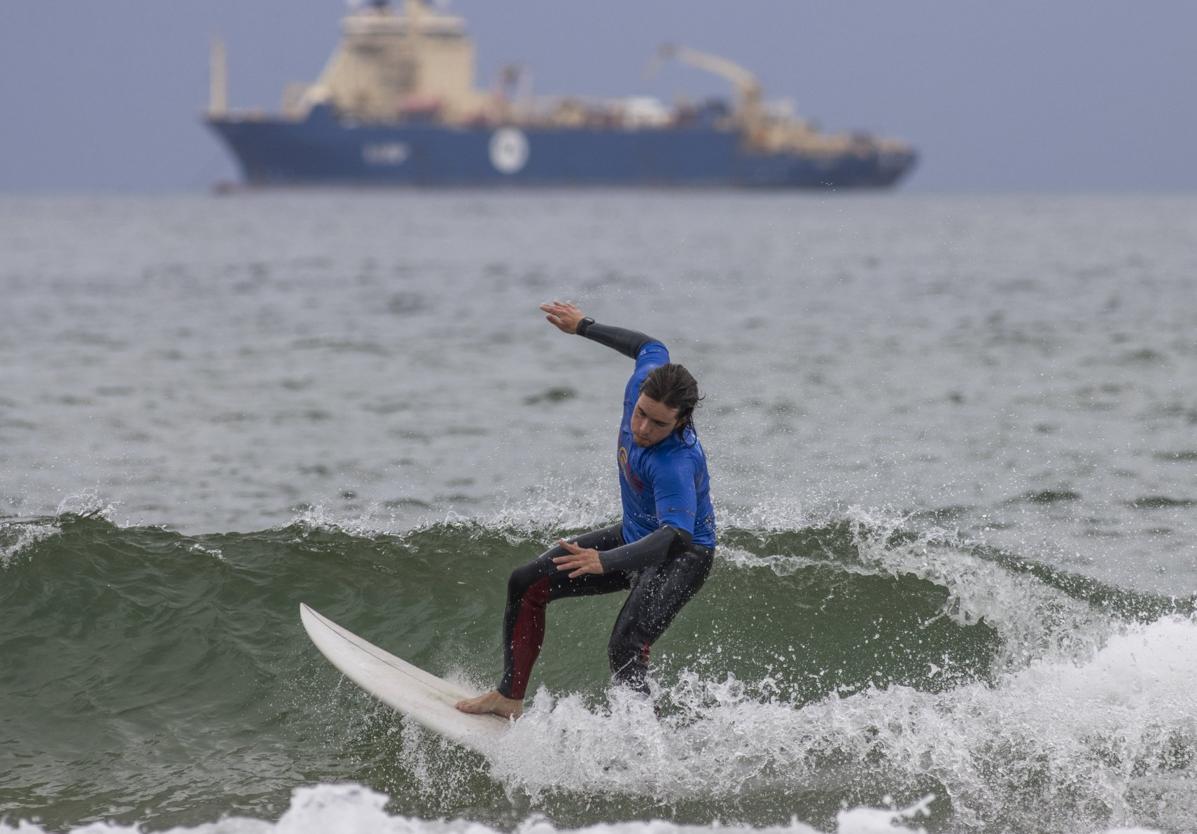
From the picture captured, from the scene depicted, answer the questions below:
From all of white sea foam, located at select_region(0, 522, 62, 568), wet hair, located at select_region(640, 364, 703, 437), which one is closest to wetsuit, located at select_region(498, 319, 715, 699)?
wet hair, located at select_region(640, 364, 703, 437)

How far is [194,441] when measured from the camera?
15461mm

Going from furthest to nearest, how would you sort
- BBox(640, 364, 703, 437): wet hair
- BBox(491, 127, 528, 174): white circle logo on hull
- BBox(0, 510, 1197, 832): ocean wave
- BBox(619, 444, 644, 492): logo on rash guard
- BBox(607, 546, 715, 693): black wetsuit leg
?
BBox(491, 127, 528, 174): white circle logo on hull < BBox(0, 510, 1197, 832): ocean wave < BBox(607, 546, 715, 693): black wetsuit leg < BBox(619, 444, 644, 492): logo on rash guard < BBox(640, 364, 703, 437): wet hair

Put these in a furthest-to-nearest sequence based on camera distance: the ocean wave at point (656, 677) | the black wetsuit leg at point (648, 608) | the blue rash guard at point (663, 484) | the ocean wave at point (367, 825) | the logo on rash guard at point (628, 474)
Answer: the ocean wave at point (656, 677) < the black wetsuit leg at point (648, 608) < the logo on rash guard at point (628, 474) < the blue rash guard at point (663, 484) < the ocean wave at point (367, 825)

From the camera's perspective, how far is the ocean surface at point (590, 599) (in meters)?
7.04

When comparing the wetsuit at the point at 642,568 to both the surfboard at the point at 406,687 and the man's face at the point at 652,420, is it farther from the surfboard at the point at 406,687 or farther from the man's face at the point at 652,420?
the surfboard at the point at 406,687

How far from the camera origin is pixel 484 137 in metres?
116

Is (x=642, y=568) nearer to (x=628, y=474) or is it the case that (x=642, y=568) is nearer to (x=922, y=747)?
(x=628, y=474)

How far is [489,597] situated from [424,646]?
0.77 metres

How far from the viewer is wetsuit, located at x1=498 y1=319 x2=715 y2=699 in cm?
656

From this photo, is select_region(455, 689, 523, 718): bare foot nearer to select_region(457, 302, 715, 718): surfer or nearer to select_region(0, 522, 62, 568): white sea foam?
select_region(457, 302, 715, 718): surfer

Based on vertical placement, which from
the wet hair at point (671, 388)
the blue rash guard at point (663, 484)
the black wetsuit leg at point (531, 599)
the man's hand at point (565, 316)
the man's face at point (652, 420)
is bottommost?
the black wetsuit leg at point (531, 599)

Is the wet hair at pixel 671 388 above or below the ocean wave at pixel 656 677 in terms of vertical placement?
above

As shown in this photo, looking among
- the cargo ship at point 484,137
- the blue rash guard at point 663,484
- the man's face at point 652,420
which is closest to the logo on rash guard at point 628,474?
the blue rash guard at point 663,484

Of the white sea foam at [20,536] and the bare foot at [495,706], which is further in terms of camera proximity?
the white sea foam at [20,536]
